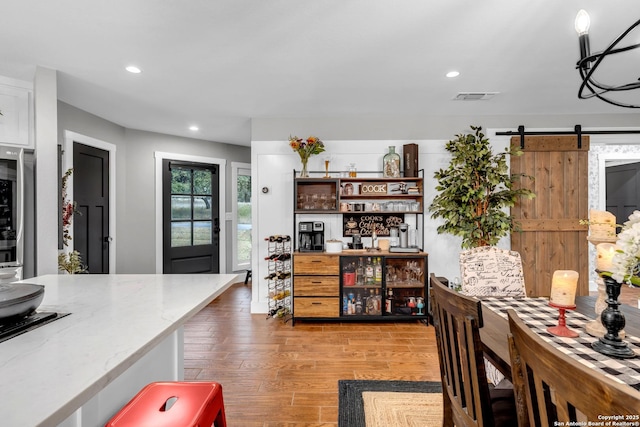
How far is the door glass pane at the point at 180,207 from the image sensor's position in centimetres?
527

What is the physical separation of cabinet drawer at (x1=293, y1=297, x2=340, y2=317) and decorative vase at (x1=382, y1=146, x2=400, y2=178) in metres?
1.63

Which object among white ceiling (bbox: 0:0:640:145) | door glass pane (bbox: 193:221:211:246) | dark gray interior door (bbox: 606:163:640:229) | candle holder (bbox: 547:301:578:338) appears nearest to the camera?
candle holder (bbox: 547:301:578:338)

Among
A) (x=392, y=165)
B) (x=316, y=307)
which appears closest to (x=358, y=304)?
(x=316, y=307)

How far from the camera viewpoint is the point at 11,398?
0.69 meters

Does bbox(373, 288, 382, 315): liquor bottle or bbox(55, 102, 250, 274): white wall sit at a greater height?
bbox(55, 102, 250, 274): white wall

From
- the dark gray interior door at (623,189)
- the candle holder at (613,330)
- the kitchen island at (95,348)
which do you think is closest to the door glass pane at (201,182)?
the kitchen island at (95,348)

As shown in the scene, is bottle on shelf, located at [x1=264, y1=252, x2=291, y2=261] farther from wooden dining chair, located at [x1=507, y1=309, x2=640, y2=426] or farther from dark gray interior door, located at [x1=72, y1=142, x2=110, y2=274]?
wooden dining chair, located at [x1=507, y1=309, x2=640, y2=426]

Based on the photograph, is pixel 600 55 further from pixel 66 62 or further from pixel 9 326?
pixel 66 62

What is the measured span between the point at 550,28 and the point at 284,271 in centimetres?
344

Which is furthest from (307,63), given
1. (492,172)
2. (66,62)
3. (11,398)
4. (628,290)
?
(628,290)

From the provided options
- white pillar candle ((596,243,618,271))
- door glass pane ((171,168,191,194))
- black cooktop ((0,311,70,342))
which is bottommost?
black cooktop ((0,311,70,342))

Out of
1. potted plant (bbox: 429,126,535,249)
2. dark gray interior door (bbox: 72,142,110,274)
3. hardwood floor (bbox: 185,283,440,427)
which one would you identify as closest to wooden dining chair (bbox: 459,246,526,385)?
hardwood floor (bbox: 185,283,440,427)

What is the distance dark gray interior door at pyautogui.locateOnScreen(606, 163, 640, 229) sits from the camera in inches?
219

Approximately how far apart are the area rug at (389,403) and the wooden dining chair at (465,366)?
66 cm
